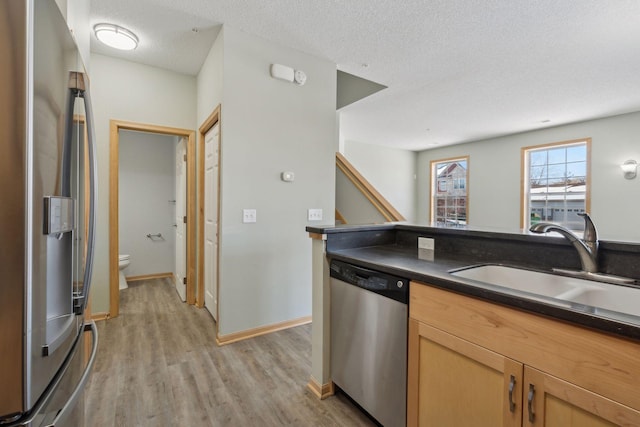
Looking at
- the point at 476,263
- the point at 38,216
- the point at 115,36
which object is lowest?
the point at 476,263

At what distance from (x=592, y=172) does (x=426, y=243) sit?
545cm

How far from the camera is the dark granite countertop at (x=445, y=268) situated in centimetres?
79

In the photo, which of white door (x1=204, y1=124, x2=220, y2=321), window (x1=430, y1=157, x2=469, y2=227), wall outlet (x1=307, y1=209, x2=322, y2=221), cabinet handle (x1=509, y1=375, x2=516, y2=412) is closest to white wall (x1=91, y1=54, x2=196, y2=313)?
white door (x1=204, y1=124, x2=220, y2=321)

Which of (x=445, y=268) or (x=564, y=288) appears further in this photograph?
(x=445, y=268)

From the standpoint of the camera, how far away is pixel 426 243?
1904 mm

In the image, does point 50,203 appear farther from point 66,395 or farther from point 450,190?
point 450,190

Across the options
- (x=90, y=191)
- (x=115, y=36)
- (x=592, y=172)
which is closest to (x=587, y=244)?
(x=90, y=191)

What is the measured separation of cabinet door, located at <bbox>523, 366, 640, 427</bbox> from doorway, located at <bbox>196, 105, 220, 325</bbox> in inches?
90.6

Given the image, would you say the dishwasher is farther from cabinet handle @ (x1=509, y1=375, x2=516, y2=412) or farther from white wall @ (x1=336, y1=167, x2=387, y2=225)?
white wall @ (x1=336, y1=167, x2=387, y2=225)

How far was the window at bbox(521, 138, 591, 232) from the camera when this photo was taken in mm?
5520

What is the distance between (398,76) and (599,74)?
2307 millimetres

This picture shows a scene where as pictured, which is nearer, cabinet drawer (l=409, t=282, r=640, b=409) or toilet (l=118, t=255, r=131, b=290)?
cabinet drawer (l=409, t=282, r=640, b=409)

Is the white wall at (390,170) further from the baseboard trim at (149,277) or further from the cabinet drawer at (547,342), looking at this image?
the cabinet drawer at (547,342)

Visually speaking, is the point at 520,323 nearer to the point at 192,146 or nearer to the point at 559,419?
the point at 559,419
